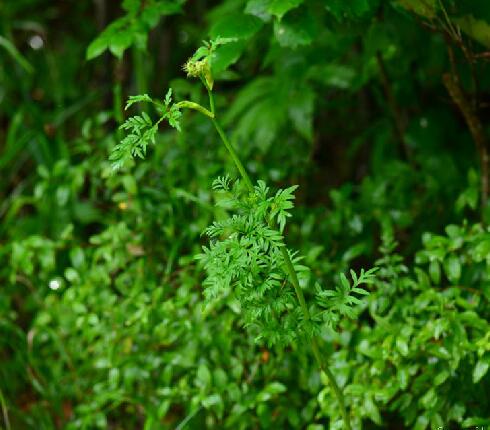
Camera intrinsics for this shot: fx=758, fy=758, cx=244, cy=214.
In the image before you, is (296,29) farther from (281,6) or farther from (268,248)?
(268,248)

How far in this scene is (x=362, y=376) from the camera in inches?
66.9

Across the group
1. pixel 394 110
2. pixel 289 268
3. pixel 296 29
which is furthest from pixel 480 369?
pixel 394 110

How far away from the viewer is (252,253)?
129 centimetres

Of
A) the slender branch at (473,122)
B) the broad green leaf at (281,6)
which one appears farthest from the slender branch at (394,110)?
the broad green leaf at (281,6)

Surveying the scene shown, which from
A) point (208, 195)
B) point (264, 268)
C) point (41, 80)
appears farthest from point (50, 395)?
point (41, 80)

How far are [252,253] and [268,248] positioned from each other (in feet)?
0.72

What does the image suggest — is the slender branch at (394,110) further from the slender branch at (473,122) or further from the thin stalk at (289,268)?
the thin stalk at (289,268)

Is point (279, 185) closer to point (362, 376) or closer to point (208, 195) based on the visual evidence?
point (208, 195)

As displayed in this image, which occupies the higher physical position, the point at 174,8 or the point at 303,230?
the point at 174,8

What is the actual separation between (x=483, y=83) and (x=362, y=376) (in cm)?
96

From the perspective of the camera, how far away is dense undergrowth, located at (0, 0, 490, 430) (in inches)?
58.3

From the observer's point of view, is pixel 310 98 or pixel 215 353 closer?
pixel 215 353

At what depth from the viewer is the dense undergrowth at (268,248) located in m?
1.48

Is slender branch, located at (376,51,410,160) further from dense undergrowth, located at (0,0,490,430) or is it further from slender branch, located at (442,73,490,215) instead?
slender branch, located at (442,73,490,215)
